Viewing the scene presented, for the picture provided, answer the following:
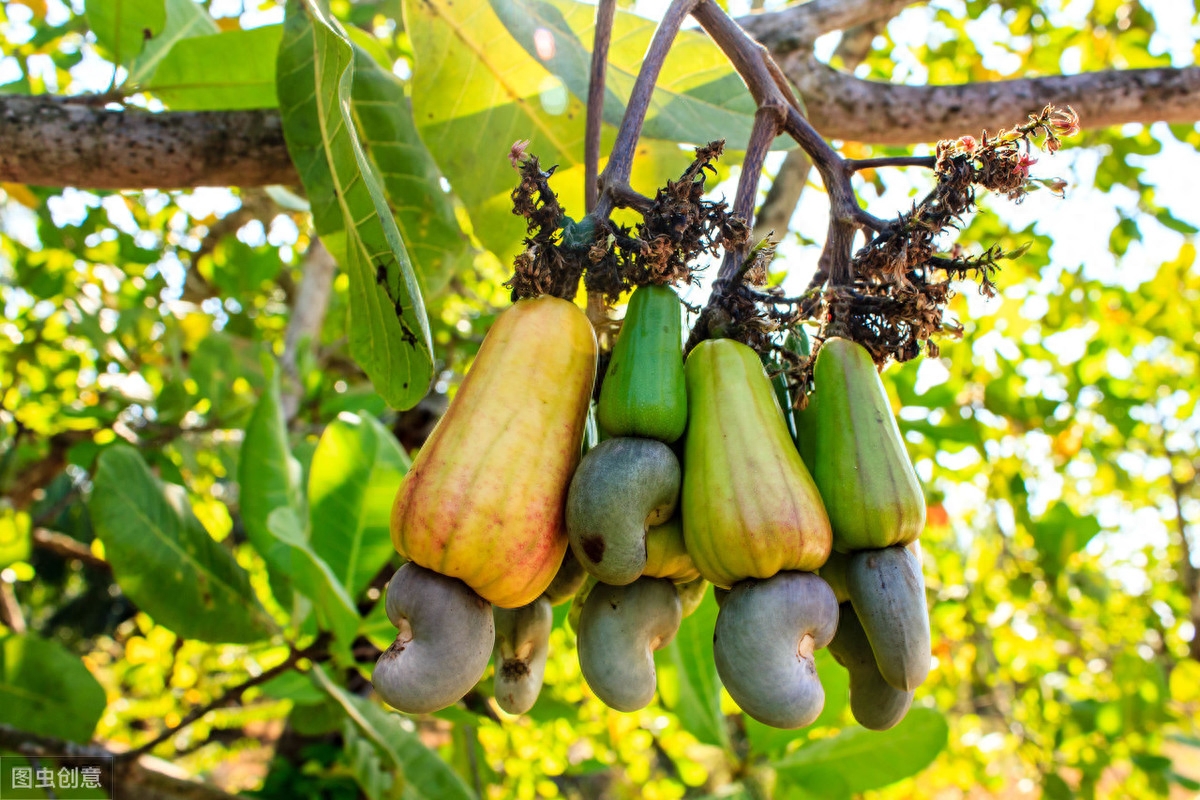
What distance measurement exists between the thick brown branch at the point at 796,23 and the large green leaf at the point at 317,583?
132 centimetres

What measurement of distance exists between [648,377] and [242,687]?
1.10 m

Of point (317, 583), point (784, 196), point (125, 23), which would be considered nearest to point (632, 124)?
point (317, 583)

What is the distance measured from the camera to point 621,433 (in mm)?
824

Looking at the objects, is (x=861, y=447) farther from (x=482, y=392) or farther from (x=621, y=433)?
(x=482, y=392)

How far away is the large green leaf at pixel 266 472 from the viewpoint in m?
1.65

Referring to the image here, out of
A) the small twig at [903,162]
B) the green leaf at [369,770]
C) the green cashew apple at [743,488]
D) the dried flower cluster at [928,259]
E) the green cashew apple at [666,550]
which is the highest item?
the small twig at [903,162]

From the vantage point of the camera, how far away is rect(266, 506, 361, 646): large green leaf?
4.34 ft

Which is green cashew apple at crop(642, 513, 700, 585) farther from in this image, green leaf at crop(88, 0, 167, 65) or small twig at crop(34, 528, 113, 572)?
small twig at crop(34, 528, 113, 572)

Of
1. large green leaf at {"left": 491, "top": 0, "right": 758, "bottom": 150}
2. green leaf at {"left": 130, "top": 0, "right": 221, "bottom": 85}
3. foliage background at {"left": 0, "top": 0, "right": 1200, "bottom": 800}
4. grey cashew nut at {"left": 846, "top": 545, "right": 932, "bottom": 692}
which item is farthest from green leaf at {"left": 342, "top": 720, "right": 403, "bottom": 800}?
green leaf at {"left": 130, "top": 0, "right": 221, "bottom": 85}

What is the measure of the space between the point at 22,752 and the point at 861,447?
158 cm

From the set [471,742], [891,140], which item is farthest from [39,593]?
[891,140]

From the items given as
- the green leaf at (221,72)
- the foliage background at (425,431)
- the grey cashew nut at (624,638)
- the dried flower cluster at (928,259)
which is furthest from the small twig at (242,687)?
the dried flower cluster at (928,259)

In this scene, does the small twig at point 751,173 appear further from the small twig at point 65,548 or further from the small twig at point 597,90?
the small twig at point 65,548

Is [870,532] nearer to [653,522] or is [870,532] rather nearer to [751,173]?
[653,522]
